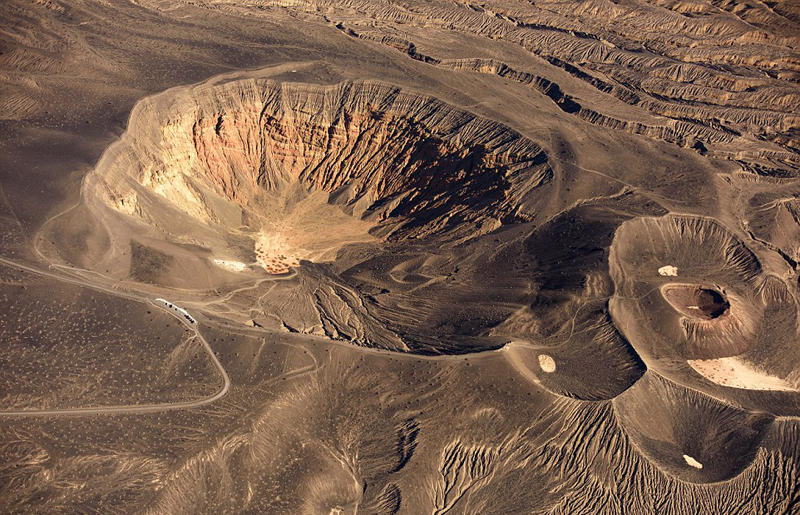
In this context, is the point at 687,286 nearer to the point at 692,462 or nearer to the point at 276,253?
the point at 692,462

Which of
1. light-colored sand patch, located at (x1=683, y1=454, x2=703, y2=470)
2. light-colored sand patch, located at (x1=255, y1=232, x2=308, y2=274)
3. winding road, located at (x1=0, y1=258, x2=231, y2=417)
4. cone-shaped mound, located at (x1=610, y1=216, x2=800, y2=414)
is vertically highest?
cone-shaped mound, located at (x1=610, y1=216, x2=800, y2=414)

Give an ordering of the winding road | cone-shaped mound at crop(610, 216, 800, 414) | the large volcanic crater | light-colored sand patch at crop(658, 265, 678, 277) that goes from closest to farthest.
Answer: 1. the winding road
2. cone-shaped mound at crop(610, 216, 800, 414)
3. the large volcanic crater
4. light-colored sand patch at crop(658, 265, 678, 277)

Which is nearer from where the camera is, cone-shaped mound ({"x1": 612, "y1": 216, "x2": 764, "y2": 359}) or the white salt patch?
the white salt patch

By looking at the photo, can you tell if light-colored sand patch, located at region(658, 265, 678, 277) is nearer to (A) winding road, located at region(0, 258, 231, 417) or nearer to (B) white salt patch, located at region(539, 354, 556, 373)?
(B) white salt patch, located at region(539, 354, 556, 373)

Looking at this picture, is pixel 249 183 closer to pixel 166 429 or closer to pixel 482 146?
pixel 482 146

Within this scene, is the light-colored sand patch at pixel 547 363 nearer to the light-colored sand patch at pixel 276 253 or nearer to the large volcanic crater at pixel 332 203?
the large volcanic crater at pixel 332 203

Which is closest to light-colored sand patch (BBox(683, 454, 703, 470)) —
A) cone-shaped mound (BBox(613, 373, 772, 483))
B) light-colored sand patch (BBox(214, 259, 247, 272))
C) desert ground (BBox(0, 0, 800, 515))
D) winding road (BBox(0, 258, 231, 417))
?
cone-shaped mound (BBox(613, 373, 772, 483))

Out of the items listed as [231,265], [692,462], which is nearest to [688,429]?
[692,462]

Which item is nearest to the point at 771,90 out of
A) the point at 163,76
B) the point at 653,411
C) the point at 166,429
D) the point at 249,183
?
the point at 653,411
